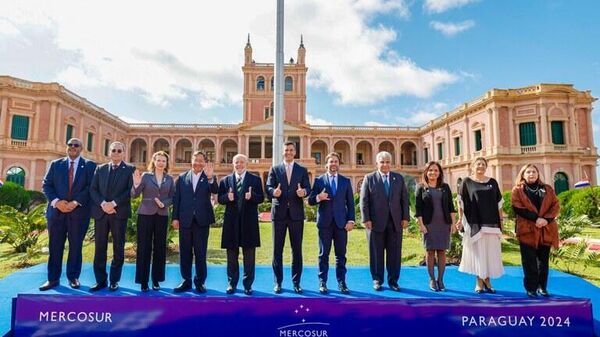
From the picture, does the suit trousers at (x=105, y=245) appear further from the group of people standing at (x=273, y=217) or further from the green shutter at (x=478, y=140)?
the green shutter at (x=478, y=140)

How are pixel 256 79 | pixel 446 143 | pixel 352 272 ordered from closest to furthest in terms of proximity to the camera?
pixel 352 272 → pixel 446 143 → pixel 256 79

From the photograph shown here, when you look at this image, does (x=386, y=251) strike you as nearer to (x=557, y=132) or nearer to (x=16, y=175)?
(x=557, y=132)

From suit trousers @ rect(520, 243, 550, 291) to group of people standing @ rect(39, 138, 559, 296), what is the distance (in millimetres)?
12

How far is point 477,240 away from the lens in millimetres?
4352

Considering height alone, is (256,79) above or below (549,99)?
above

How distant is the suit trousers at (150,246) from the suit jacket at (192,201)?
0.25 metres

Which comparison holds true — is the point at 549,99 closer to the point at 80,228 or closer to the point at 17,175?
the point at 80,228

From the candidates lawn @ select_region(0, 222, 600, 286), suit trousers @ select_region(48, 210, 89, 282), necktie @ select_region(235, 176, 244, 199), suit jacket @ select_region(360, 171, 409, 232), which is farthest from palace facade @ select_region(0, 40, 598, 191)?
necktie @ select_region(235, 176, 244, 199)

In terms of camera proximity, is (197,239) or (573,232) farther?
(573,232)

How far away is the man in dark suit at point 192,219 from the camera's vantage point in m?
4.24

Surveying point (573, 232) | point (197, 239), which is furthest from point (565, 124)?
point (197, 239)

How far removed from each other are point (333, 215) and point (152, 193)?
2272 millimetres

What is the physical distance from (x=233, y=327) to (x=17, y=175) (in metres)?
27.1

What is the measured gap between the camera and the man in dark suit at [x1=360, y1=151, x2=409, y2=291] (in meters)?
4.43
